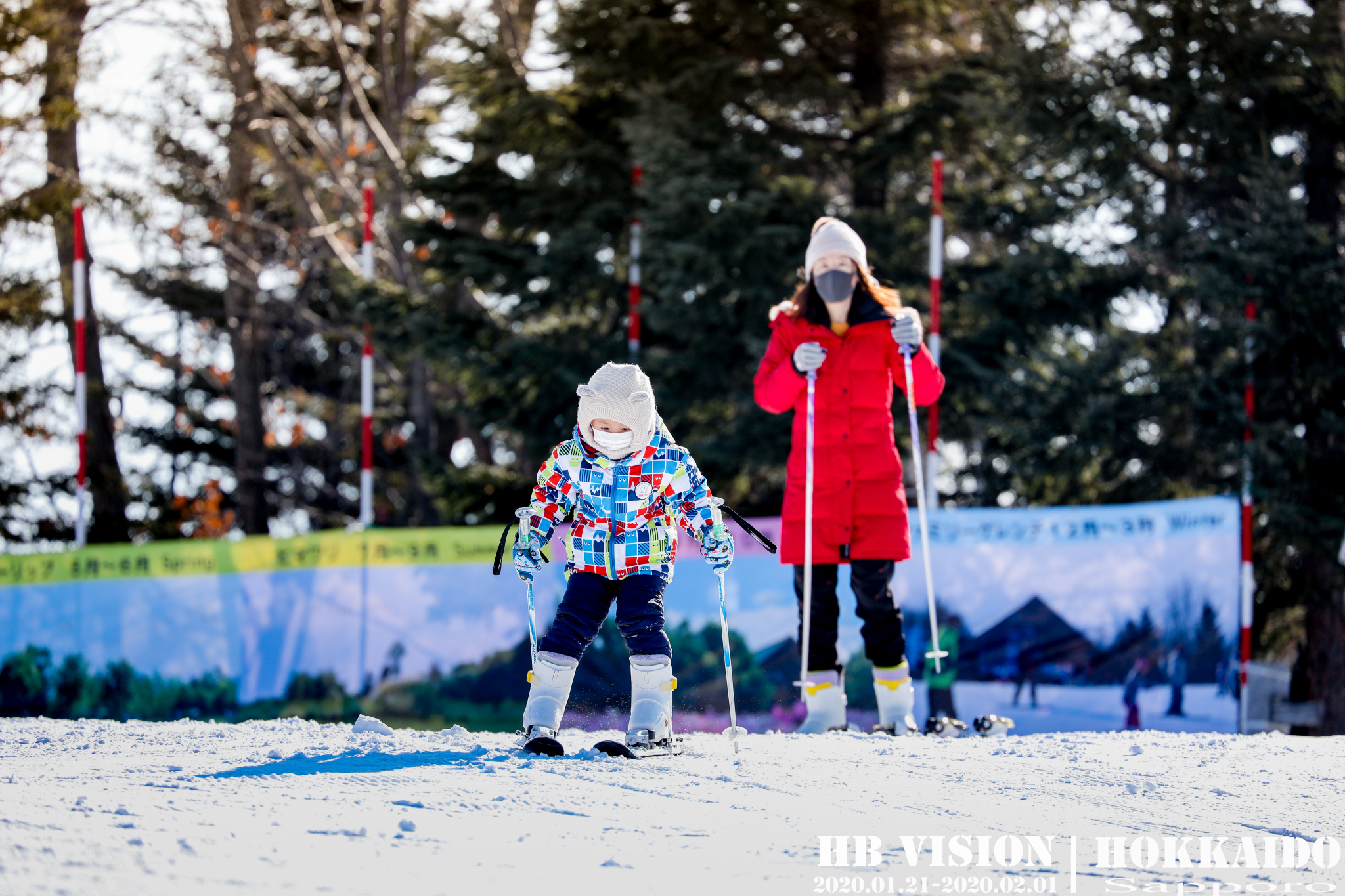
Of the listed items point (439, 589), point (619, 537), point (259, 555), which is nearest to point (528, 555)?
point (619, 537)

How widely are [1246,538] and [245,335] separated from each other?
525 inches

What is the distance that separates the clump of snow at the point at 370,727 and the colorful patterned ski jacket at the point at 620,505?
0.83 metres

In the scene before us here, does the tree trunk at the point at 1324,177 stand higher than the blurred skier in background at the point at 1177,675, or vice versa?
the tree trunk at the point at 1324,177

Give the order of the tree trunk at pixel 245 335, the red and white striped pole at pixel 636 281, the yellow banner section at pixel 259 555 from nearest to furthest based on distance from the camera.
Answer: the yellow banner section at pixel 259 555
the red and white striped pole at pixel 636 281
the tree trunk at pixel 245 335

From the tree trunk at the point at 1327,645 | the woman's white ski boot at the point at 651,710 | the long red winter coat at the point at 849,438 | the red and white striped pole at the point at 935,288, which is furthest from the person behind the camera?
the tree trunk at the point at 1327,645

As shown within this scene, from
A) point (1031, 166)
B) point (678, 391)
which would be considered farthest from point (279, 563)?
point (1031, 166)

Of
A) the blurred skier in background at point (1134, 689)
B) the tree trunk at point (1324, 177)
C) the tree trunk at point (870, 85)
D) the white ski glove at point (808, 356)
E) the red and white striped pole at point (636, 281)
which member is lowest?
the blurred skier in background at point (1134, 689)

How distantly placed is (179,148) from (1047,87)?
456 inches

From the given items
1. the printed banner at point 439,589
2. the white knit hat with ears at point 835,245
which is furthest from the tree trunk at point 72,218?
the white knit hat with ears at point 835,245

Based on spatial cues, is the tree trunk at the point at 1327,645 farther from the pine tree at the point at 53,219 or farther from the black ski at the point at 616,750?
the pine tree at the point at 53,219

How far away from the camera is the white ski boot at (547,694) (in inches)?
A: 155

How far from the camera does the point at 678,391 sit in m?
9.35

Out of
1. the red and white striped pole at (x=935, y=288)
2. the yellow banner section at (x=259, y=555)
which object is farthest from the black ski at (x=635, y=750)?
the red and white striped pole at (x=935, y=288)

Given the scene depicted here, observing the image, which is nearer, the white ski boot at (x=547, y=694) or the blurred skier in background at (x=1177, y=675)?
the white ski boot at (x=547, y=694)
